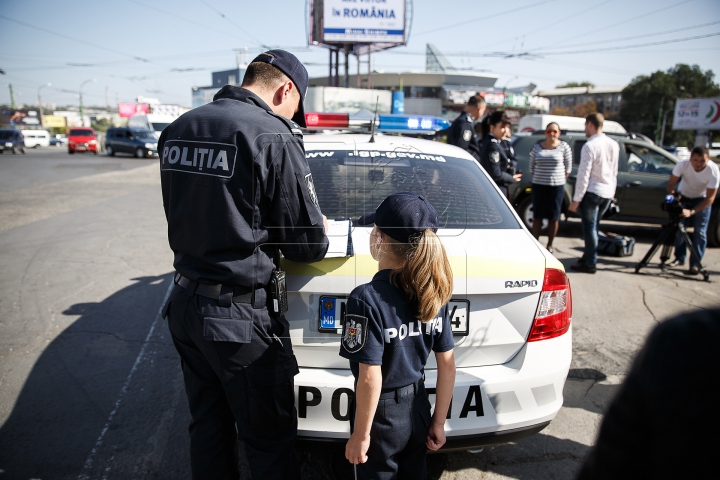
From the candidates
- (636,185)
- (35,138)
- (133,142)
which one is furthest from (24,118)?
(636,185)

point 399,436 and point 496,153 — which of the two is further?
point 496,153

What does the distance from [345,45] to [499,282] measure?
24820mm

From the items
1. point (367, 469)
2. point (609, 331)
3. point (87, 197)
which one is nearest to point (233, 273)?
point (367, 469)

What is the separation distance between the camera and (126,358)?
3.61 meters

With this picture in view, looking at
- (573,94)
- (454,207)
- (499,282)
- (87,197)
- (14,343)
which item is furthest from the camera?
(573,94)

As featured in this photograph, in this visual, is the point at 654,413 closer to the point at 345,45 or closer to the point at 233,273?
the point at 233,273

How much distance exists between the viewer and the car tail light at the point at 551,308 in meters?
2.10

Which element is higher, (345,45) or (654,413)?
(345,45)

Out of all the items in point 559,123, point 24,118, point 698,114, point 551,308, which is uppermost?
point 698,114

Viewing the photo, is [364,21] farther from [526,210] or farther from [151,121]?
[151,121]

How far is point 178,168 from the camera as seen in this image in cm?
172

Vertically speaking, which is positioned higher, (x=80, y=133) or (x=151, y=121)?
(x=151, y=121)

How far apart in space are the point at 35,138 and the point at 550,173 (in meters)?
52.9

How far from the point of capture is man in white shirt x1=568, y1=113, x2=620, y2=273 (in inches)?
223
